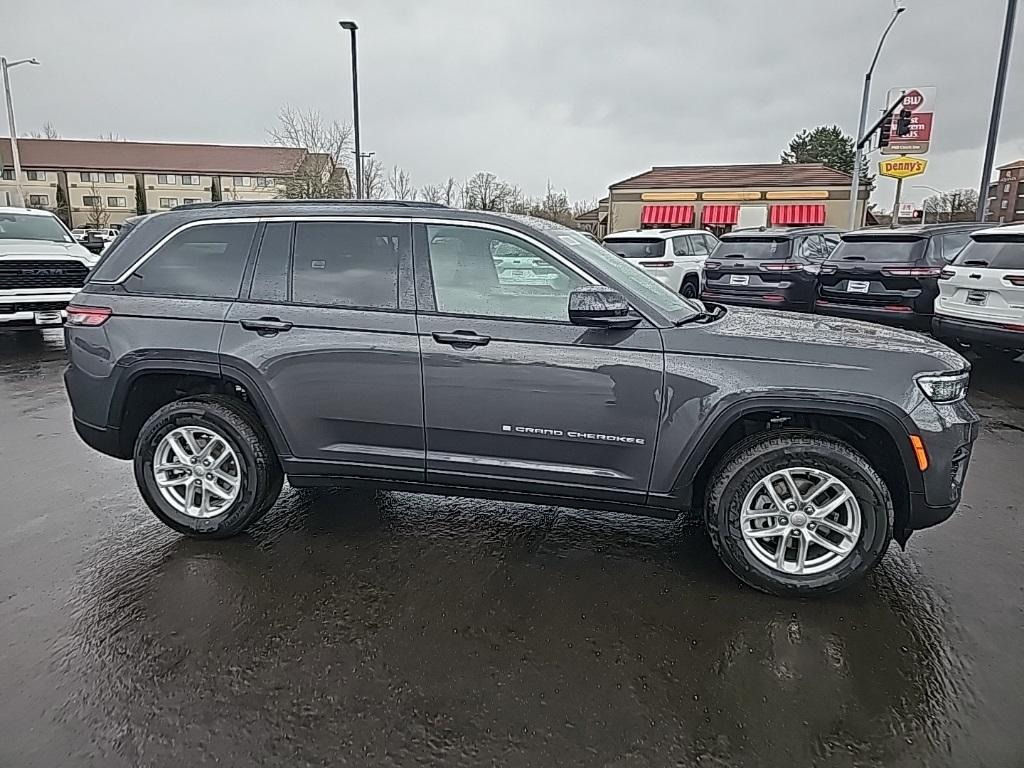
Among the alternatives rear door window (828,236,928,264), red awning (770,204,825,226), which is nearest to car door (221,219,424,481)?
rear door window (828,236,928,264)

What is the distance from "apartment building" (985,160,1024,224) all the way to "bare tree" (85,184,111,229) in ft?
257

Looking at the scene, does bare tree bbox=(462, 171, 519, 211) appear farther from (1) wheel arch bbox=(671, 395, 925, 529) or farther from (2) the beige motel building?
(1) wheel arch bbox=(671, 395, 925, 529)

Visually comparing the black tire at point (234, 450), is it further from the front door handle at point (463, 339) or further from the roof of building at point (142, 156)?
the roof of building at point (142, 156)

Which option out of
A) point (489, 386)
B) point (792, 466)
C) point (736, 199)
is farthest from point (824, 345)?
point (736, 199)

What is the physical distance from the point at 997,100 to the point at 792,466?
1412cm

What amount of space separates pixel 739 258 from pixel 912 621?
31.9 ft

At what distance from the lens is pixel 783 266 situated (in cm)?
1154

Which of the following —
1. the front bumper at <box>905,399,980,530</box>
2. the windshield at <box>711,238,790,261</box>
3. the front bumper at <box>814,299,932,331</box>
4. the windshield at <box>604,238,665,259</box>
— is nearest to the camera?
the front bumper at <box>905,399,980,530</box>

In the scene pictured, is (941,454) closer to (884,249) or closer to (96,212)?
(884,249)

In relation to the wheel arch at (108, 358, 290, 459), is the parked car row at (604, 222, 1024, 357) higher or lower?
higher

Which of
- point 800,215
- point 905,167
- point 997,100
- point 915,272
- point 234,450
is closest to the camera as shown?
point 234,450

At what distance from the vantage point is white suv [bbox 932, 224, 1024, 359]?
21.9 ft

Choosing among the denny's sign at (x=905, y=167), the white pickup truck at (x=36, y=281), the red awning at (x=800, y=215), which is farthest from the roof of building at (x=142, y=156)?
the white pickup truck at (x=36, y=281)

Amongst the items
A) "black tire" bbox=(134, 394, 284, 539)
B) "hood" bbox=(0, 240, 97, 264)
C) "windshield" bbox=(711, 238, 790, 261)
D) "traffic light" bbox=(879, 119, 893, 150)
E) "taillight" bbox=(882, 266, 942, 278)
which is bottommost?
"black tire" bbox=(134, 394, 284, 539)
